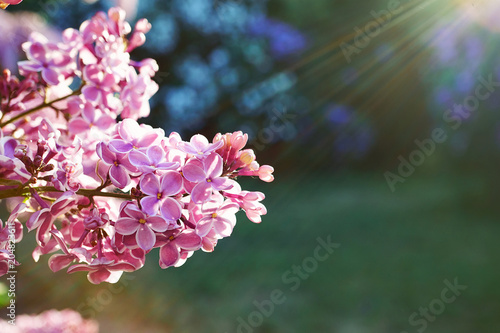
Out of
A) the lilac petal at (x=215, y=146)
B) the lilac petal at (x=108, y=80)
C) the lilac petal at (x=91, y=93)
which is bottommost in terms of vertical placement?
the lilac petal at (x=215, y=146)

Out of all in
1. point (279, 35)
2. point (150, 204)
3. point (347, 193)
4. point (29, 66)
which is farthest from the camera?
point (279, 35)

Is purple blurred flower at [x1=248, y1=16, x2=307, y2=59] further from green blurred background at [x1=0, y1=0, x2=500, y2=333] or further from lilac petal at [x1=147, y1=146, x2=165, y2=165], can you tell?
lilac petal at [x1=147, y1=146, x2=165, y2=165]

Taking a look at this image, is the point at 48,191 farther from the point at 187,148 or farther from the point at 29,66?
the point at 29,66

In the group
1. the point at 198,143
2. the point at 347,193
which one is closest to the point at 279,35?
the point at 347,193

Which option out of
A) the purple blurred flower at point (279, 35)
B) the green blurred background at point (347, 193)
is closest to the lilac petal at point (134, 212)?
the green blurred background at point (347, 193)

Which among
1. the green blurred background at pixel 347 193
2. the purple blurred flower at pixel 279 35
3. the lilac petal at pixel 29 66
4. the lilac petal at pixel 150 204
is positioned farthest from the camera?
the purple blurred flower at pixel 279 35

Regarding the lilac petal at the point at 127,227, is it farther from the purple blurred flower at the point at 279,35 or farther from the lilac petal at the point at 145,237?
the purple blurred flower at the point at 279,35

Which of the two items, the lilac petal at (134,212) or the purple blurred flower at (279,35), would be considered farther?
the purple blurred flower at (279,35)
